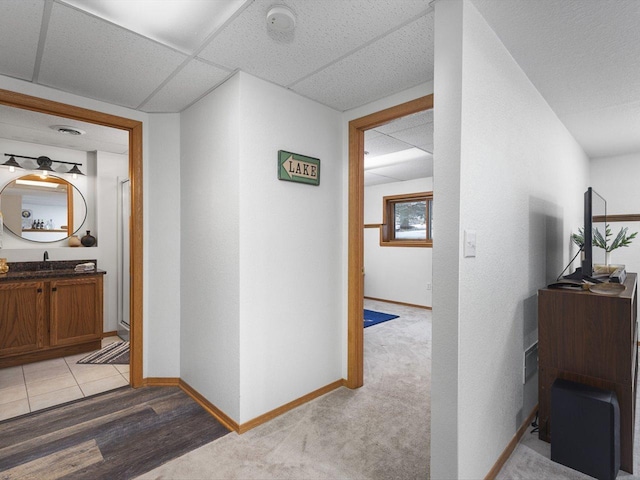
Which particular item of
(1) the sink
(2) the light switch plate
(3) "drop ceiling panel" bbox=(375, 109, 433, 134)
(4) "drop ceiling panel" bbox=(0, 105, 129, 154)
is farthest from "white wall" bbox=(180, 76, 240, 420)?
(1) the sink

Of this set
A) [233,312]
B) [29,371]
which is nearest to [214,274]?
[233,312]

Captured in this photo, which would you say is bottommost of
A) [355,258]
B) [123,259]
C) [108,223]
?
[123,259]

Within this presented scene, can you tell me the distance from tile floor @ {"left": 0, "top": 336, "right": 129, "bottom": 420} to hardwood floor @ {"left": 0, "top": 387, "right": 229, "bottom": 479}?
0.56 ft

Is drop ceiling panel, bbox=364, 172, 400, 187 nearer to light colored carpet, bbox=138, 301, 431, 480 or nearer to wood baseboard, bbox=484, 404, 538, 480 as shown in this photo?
light colored carpet, bbox=138, 301, 431, 480

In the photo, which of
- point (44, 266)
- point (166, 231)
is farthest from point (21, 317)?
point (166, 231)

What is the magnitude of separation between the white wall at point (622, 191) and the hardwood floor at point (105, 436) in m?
4.93

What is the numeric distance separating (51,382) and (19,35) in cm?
277

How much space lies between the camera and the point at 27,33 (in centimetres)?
174

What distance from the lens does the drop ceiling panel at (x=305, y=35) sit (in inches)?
60.6

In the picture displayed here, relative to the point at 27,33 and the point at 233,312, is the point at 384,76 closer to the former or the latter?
the point at 233,312

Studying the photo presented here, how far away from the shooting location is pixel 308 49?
1888 millimetres

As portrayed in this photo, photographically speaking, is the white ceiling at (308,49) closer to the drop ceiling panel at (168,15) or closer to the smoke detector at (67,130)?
the drop ceiling panel at (168,15)

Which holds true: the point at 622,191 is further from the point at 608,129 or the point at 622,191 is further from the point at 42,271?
the point at 42,271

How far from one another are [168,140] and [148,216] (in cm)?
68
